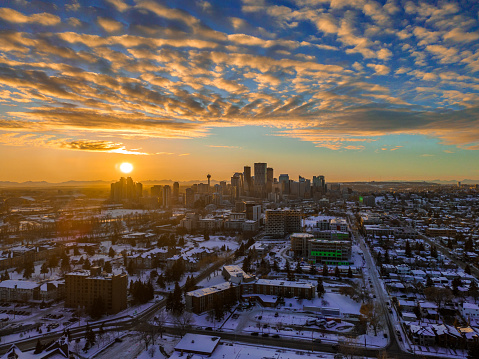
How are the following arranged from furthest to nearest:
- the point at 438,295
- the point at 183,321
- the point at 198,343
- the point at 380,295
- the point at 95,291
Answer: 1. the point at 380,295
2. the point at 438,295
3. the point at 95,291
4. the point at 183,321
5. the point at 198,343

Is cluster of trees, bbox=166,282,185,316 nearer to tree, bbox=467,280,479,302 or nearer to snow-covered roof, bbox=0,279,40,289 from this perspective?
snow-covered roof, bbox=0,279,40,289

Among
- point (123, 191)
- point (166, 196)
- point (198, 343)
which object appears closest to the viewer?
point (198, 343)

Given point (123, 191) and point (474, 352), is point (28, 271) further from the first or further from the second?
point (123, 191)

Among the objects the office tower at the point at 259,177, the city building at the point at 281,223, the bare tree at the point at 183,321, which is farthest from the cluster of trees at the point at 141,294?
the office tower at the point at 259,177

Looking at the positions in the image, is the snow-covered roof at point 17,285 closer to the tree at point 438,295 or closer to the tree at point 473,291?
the tree at point 438,295

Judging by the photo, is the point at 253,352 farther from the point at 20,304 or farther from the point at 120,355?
the point at 20,304

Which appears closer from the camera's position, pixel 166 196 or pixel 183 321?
pixel 183 321

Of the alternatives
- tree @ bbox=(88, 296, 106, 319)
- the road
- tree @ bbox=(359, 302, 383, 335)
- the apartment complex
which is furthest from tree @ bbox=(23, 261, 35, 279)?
the road

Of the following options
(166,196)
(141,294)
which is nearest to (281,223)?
(141,294)
